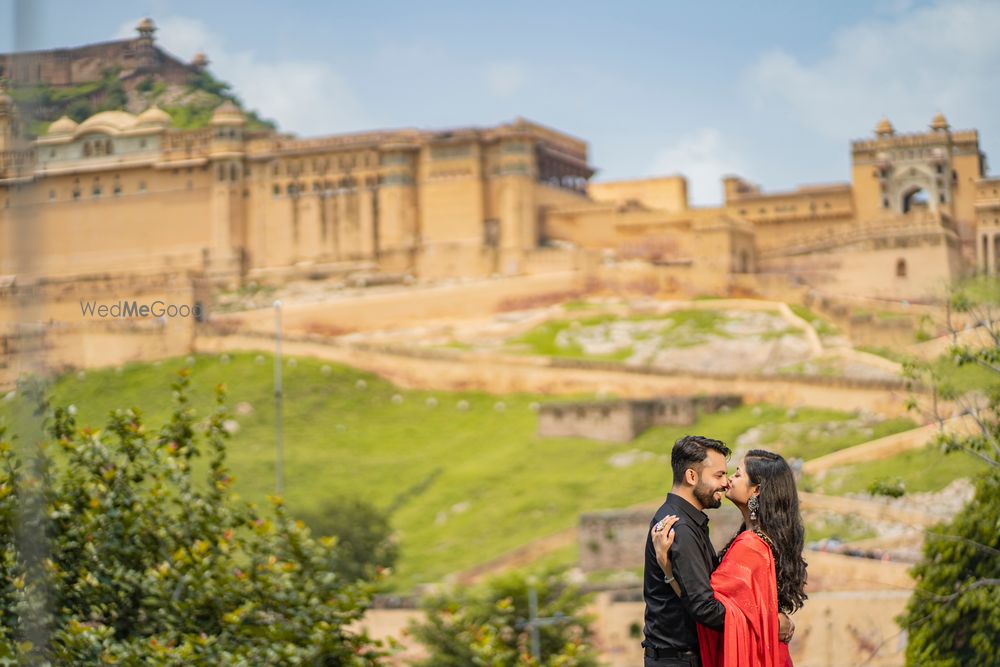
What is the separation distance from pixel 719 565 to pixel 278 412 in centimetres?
4981

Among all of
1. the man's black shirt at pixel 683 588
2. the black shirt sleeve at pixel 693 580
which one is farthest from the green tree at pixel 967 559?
the black shirt sleeve at pixel 693 580

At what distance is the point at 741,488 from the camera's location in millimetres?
9070

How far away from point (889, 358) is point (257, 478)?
19.4 m

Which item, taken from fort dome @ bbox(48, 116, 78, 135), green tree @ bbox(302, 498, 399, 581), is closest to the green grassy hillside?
green tree @ bbox(302, 498, 399, 581)

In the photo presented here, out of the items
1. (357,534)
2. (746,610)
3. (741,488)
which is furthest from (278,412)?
(746,610)

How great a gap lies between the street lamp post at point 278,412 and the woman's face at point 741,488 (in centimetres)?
3945

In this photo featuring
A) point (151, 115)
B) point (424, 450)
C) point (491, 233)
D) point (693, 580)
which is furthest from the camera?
point (491, 233)

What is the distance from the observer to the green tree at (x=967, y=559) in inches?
708

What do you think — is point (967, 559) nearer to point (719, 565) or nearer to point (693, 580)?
point (719, 565)

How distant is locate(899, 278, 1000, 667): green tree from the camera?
18.0m

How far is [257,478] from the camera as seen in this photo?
5159 cm

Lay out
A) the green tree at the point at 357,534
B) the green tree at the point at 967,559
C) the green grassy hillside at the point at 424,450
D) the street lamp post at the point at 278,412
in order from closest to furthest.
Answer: the green tree at the point at 967,559, the green tree at the point at 357,534, the green grassy hillside at the point at 424,450, the street lamp post at the point at 278,412

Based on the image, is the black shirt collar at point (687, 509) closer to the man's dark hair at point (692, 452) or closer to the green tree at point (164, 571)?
the man's dark hair at point (692, 452)

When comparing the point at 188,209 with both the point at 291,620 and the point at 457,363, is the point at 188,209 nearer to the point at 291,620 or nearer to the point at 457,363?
the point at 457,363
